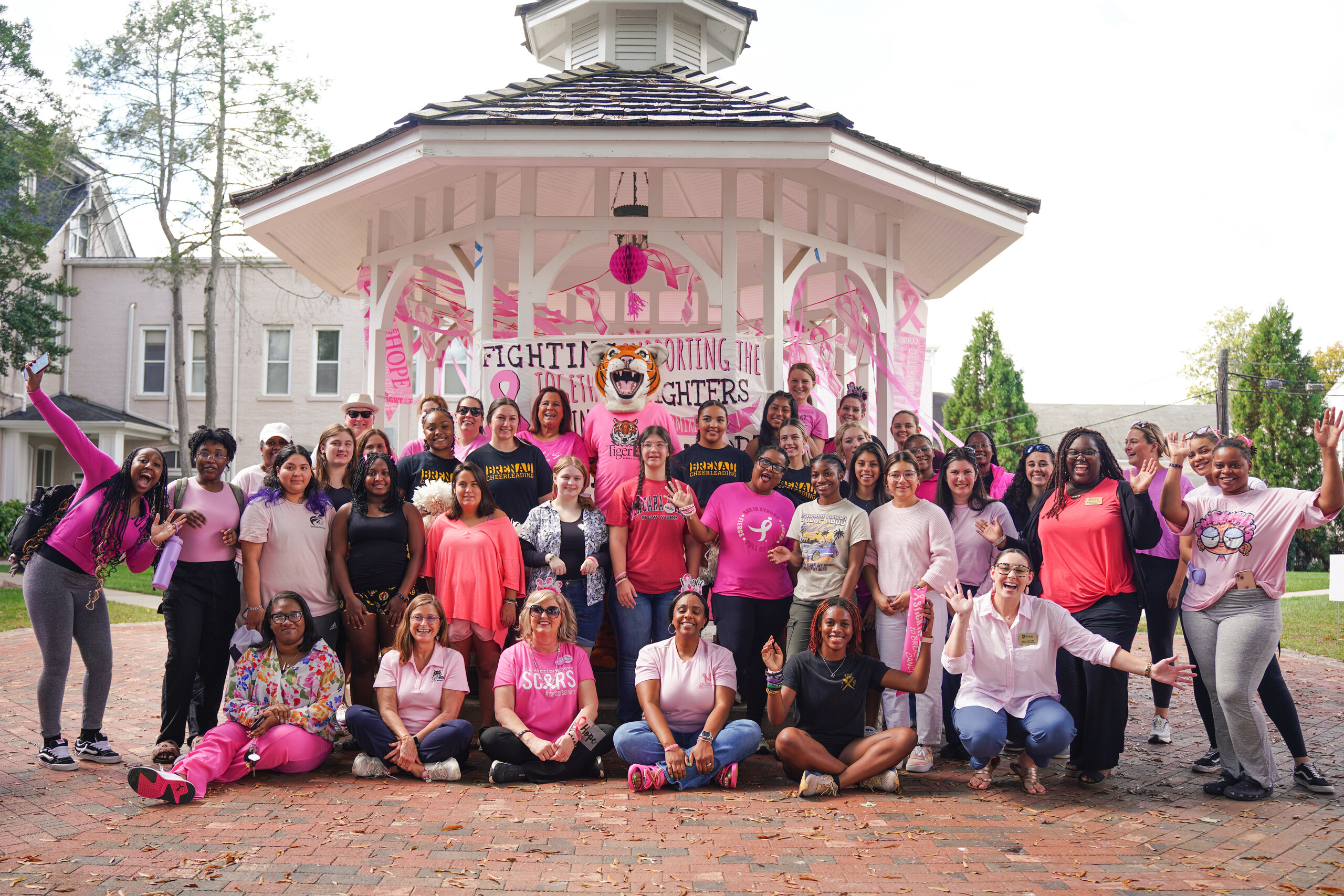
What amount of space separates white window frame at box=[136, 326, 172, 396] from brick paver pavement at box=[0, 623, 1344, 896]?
2055 cm

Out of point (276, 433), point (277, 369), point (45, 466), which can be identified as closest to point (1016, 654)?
point (276, 433)

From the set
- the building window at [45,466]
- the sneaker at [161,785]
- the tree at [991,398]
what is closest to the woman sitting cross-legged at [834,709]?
the sneaker at [161,785]

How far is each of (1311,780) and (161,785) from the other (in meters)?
5.96

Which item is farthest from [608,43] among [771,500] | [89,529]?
[89,529]

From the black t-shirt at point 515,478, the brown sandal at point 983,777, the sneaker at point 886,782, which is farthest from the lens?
the black t-shirt at point 515,478

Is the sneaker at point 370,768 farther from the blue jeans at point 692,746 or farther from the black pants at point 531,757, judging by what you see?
the blue jeans at point 692,746

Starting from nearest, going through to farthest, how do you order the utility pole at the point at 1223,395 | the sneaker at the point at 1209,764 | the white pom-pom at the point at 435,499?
the sneaker at the point at 1209,764, the white pom-pom at the point at 435,499, the utility pole at the point at 1223,395

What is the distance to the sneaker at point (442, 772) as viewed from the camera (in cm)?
544

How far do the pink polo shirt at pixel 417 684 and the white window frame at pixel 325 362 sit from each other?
1943cm

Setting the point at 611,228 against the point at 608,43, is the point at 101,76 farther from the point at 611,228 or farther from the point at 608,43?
the point at 611,228

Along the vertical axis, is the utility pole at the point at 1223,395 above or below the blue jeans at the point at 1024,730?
above

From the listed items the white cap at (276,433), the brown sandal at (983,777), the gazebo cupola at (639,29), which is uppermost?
the gazebo cupola at (639,29)

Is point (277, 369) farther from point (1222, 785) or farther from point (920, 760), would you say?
point (1222, 785)

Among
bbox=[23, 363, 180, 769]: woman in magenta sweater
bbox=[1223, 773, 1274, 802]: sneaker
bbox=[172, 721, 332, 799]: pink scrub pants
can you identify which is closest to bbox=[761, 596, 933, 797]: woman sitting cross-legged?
bbox=[1223, 773, 1274, 802]: sneaker
